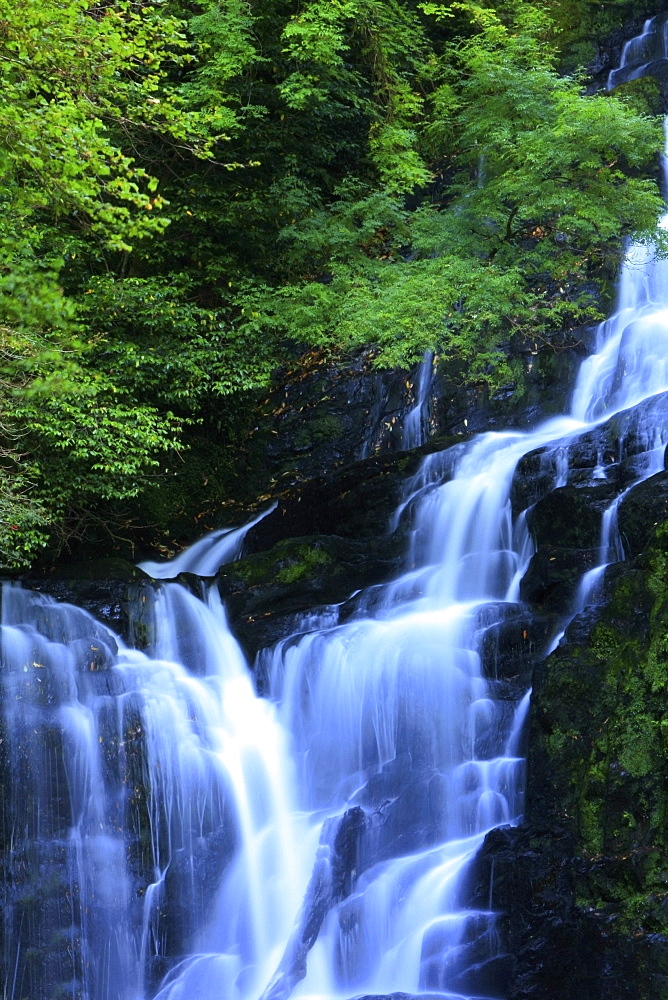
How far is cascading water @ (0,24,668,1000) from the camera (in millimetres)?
7520

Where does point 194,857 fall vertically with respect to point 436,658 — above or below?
below

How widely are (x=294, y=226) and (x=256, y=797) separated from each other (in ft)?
26.9

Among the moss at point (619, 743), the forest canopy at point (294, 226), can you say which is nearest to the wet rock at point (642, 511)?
the moss at point (619, 743)

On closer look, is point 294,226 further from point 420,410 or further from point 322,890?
Result: point 322,890

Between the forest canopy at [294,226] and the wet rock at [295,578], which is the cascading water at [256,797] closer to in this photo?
the wet rock at [295,578]

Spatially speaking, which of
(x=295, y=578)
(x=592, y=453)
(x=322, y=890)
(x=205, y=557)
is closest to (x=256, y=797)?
(x=322, y=890)

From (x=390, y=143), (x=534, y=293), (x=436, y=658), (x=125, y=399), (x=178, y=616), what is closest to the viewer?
(x=436, y=658)

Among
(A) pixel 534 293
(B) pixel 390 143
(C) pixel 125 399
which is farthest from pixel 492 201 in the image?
(C) pixel 125 399

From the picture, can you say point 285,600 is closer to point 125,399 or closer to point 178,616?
point 178,616

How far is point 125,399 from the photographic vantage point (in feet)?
39.3

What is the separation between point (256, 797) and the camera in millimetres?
8633

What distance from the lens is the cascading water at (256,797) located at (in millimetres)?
7520

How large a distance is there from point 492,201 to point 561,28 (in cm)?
692

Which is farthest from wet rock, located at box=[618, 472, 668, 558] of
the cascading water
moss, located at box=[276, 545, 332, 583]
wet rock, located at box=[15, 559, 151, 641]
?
wet rock, located at box=[15, 559, 151, 641]
